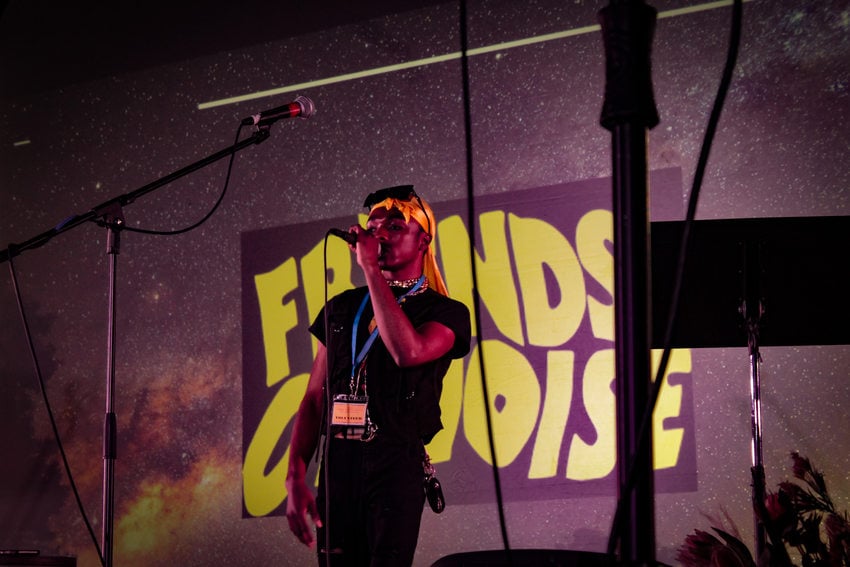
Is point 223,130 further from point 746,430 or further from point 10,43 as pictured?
point 746,430

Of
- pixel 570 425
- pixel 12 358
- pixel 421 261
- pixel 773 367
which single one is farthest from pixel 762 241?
pixel 12 358

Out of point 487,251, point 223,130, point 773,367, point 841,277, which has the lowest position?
point 773,367

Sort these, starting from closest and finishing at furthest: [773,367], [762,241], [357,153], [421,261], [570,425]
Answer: [762,241] → [421,261] → [773,367] → [570,425] → [357,153]

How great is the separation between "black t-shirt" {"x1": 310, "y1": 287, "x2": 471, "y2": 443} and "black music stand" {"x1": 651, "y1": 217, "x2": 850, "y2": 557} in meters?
0.65

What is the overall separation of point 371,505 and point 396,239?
74 cm

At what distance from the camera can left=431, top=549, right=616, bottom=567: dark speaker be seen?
1.16 metres

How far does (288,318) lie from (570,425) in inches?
49.9

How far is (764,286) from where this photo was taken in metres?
2.03

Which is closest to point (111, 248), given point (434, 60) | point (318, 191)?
point (318, 191)

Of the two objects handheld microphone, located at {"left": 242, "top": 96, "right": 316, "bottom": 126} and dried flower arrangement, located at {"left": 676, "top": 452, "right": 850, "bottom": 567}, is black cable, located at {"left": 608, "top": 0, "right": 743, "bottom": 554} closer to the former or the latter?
dried flower arrangement, located at {"left": 676, "top": 452, "right": 850, "bottom": 567}

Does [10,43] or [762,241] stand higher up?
[10,43]

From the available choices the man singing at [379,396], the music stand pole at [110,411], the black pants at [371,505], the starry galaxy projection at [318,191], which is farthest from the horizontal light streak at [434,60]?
the black pants at [371,505]

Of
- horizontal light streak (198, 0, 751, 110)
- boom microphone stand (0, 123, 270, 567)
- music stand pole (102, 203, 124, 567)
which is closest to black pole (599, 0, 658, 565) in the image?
boom microphone stand (0, 123, 270, 567)

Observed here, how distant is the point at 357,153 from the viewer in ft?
12.4
